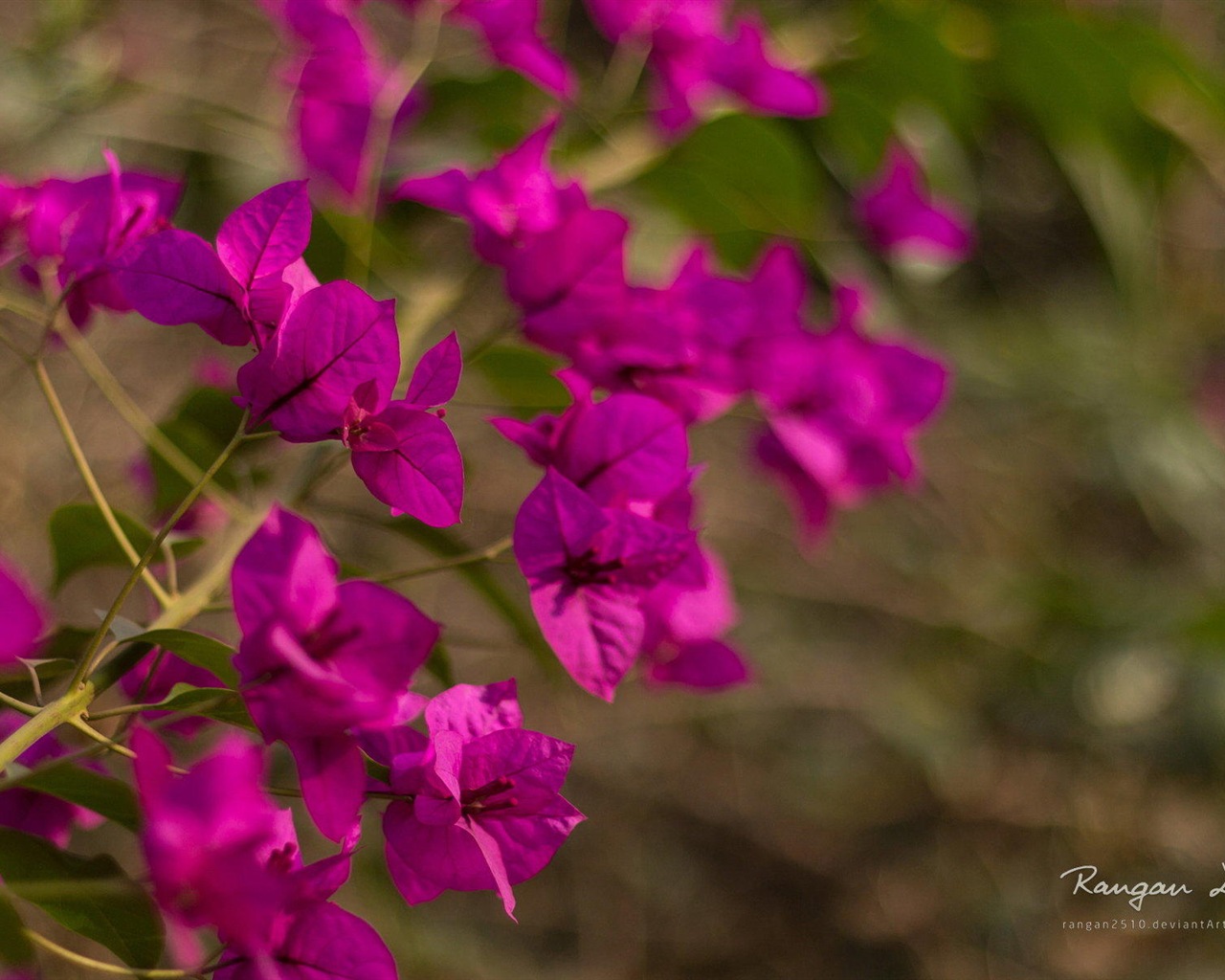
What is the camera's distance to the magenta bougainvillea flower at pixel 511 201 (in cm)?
43

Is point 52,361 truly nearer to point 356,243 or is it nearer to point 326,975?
point 356,243

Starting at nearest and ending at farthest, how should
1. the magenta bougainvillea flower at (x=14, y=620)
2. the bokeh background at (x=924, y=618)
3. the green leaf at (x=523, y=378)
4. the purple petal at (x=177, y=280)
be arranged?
the magenta bougainvillea flower at (x=14, y=620)
the purple petal at (x=177, y=280)
the green leaf at (x=523, y=378)
the bokeh background at (x=924, y=618)

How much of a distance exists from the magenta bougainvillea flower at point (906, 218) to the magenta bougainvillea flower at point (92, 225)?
1.50ft

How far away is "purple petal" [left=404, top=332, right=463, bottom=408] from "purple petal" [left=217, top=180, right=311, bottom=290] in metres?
0.05

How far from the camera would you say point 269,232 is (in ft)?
1.04

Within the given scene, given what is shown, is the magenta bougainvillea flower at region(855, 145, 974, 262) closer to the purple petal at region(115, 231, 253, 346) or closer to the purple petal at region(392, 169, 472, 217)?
the purple petal at region(392, 169, 472, 217)

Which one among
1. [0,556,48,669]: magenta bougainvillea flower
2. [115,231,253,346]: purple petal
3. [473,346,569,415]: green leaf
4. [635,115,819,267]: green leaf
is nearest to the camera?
[0,556,48,669]: magenta bougainvillea flower

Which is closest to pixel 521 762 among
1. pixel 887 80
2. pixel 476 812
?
pixel 476 812

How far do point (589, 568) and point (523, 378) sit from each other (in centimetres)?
24

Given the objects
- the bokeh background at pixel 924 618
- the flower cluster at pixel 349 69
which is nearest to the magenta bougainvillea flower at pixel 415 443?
the flower cluster at pixel 349 69

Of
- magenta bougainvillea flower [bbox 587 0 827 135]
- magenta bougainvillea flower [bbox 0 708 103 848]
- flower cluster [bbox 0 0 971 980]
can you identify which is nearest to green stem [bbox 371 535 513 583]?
flower cluster [bbox 0 0 971 980]

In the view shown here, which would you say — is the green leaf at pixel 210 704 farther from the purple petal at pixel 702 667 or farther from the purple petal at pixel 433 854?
the purple petal at pixel 702 667

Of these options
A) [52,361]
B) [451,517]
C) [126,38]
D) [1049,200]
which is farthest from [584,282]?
[1049,200]

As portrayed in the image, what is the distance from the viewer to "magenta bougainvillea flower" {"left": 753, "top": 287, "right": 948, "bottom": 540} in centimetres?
52
